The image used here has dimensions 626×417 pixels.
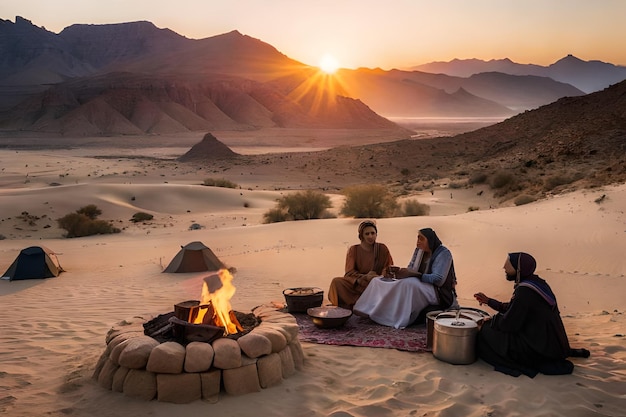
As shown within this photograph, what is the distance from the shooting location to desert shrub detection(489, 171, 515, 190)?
91.1 feet

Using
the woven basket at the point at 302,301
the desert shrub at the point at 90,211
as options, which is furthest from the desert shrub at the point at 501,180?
the woven basket at the point at 302,301

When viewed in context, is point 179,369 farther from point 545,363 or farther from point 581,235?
point 581,235

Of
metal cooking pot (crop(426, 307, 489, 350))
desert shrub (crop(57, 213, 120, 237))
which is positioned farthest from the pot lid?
desert shrub (crop(57, 213, 120, 237))

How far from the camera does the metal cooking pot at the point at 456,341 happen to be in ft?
19.2

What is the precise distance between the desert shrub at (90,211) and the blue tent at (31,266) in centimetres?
1136

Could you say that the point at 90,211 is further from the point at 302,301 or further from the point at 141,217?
the point at 302,301

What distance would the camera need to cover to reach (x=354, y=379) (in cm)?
564

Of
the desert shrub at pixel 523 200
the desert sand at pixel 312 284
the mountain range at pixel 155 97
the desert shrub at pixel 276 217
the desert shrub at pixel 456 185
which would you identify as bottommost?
the desert sand at pixel 312 284

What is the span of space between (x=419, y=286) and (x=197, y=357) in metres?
3.13

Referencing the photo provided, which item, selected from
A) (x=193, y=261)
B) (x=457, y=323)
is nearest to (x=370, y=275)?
(x=457, y=323)

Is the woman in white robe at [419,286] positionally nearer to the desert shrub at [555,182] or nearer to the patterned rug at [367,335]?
the patterned rug at [367,335]

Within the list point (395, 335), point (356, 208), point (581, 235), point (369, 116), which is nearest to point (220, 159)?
point (356, 208)

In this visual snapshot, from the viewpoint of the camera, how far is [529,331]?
5633 mm

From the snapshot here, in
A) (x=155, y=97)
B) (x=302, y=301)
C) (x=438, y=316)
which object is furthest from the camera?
(x=155, y=97)
